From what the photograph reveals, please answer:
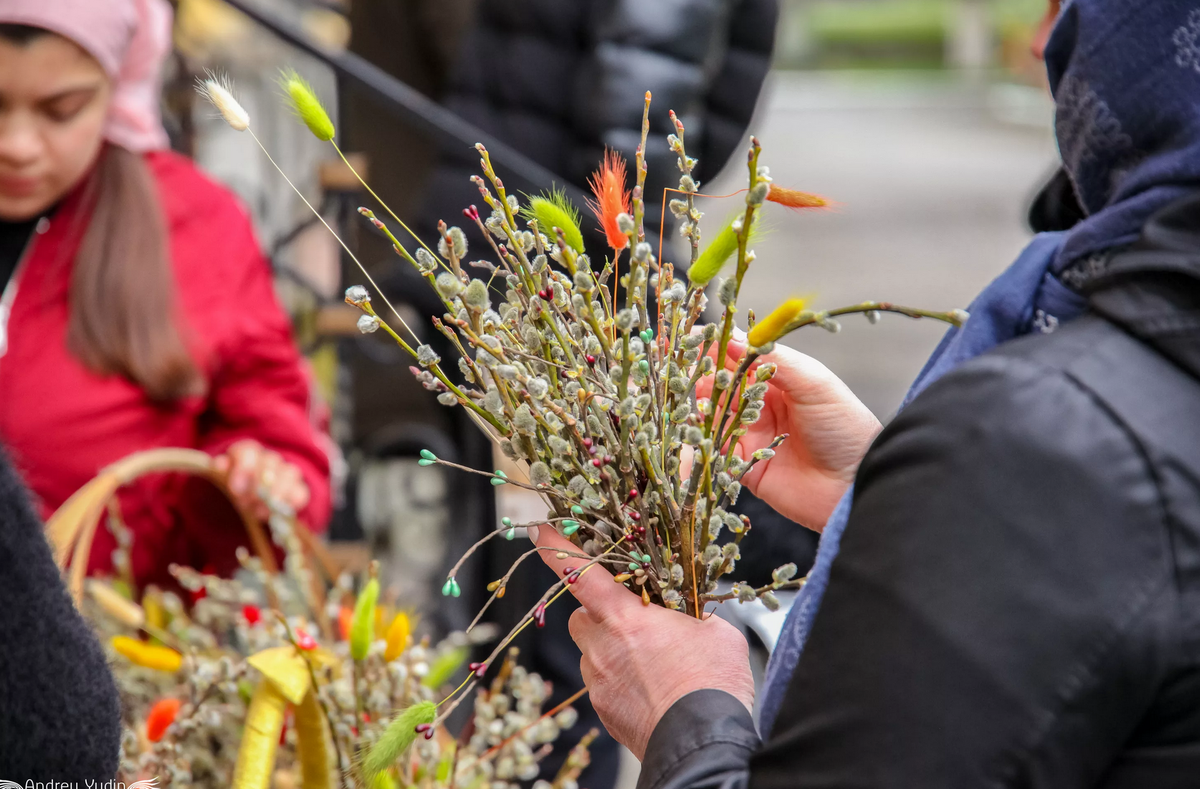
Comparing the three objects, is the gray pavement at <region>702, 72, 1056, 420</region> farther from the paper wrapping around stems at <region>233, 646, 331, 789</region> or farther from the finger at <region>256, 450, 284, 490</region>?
the paper wrapping around stems at <region>233, 646, 331, 789</region>

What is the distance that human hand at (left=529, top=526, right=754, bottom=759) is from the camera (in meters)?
0.89

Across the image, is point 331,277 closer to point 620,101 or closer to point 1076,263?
point 620,101

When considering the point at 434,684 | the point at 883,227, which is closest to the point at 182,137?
the point at 434,684

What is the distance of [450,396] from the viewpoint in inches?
33.7

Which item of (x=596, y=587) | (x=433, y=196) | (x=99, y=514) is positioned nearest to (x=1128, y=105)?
(x=596, y=587)

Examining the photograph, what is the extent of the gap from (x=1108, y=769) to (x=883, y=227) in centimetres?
895

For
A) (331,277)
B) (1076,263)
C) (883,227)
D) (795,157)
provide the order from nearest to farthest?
(1076,263) < (331,277) < (883,227) < (795,157)

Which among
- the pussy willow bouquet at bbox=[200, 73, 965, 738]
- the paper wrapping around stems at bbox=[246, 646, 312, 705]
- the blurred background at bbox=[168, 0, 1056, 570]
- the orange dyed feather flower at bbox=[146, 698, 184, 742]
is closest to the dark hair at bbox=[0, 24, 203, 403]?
the blurred background at bbox=[168, 0, 1056, 570]

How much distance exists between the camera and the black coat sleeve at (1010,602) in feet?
2.09

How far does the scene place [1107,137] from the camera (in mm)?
750

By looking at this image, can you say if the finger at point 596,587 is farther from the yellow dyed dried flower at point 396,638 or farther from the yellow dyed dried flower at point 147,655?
the yellow dyed dried flower at point 147,655

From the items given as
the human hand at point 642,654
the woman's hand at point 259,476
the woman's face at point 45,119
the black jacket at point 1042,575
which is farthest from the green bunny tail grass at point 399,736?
the woman's face at point 45,119

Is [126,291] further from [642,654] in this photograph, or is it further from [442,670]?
[642,654]

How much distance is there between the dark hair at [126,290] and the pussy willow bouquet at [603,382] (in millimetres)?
1001
